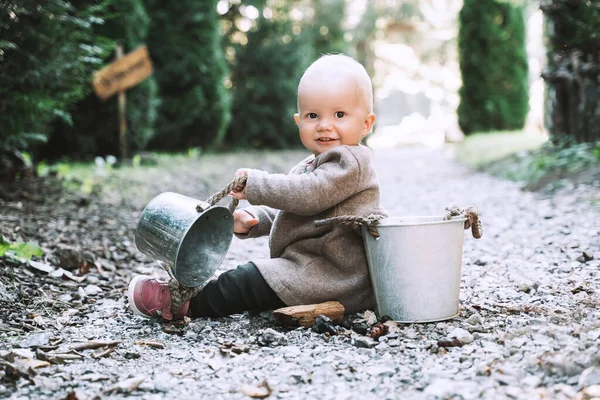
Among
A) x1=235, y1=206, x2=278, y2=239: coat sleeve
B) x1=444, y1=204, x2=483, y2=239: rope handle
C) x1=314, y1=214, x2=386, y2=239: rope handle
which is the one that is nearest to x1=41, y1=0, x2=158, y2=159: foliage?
x1=235, y1=206, x2=278, y2=239: coat sleeve

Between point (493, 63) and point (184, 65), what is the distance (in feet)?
21.8

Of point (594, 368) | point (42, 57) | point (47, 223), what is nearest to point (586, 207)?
point (594, 368)

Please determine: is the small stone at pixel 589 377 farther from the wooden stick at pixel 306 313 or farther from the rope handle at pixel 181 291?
the rope handle at pixel 181 291

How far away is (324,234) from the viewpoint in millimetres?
2402

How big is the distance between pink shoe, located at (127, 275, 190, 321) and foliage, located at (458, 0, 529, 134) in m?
11.9

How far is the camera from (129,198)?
5.36 m

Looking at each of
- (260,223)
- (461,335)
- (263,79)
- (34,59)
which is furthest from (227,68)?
(461,335)

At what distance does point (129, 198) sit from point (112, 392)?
384 cm

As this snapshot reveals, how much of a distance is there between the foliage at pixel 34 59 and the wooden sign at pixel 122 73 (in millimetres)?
2370

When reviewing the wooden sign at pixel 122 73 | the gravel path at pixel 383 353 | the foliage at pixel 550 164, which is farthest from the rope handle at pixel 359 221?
the wooden sign at pixel 122 73

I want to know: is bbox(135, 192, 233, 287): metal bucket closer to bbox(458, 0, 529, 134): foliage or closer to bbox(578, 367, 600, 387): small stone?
bbox(578, 367, 600, 387): small stone

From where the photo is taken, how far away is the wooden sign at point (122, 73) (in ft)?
23.6

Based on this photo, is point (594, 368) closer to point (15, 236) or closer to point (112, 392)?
point (112, 392)

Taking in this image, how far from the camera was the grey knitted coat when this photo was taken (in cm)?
228
